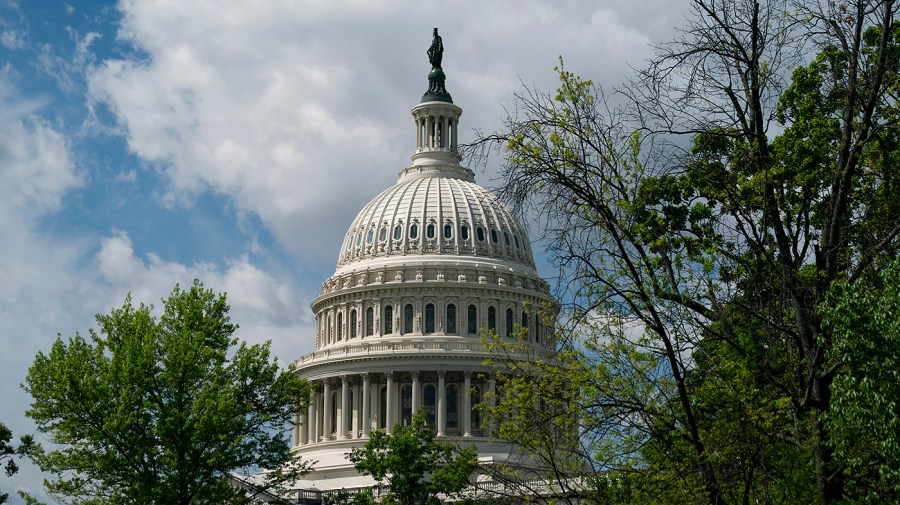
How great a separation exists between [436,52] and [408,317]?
36.1m

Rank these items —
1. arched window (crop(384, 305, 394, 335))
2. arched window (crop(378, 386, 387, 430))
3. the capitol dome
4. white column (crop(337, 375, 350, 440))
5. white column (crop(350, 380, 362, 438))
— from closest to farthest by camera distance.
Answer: the capitol dome < arched window (crop(378, 386, 387, 430)) < white column (crop(350, 380, 362, 438)) < white column (crop(337, 375, 350, 440)) < arched window (crop(384, 305, 394, 335))

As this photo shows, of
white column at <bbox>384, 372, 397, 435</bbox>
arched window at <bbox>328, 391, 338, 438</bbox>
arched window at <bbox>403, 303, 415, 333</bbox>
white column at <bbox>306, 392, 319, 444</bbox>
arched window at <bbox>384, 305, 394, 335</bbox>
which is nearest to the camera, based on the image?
white column at <bbox>384, 372, 397, 435</bbox>

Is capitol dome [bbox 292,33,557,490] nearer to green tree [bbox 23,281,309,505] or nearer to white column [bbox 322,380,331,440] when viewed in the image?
white column [bbox 322,380,331,440]

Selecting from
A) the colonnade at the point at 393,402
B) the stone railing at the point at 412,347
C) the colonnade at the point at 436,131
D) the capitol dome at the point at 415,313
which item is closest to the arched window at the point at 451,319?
the capitol dome at the point at 415,313

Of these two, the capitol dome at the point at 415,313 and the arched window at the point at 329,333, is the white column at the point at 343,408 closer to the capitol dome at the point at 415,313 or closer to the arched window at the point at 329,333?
the capitol dome at the point at 415,313

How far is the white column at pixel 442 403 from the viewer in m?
112

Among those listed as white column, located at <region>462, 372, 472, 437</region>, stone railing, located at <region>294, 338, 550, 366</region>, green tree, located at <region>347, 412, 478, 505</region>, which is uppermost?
stone railing, located at <region>294, 338, 550, 366</region>

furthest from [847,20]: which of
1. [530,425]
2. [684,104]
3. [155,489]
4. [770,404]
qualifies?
[155,489]

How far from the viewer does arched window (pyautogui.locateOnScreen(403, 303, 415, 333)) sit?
119 metres

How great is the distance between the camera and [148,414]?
48.8 meters

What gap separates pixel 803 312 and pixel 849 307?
152 centimetres

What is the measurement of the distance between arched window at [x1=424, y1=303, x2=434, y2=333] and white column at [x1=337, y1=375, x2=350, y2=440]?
886 cm

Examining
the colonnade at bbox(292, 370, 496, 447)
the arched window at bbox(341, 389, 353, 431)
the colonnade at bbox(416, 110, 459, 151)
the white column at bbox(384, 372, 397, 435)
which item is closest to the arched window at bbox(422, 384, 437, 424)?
the colonnade at bbox(292, 370, 496, 447)

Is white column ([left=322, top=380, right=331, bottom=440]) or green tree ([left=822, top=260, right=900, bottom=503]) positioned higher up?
white column ([left=322, top=380, right=331, bottom=440])
